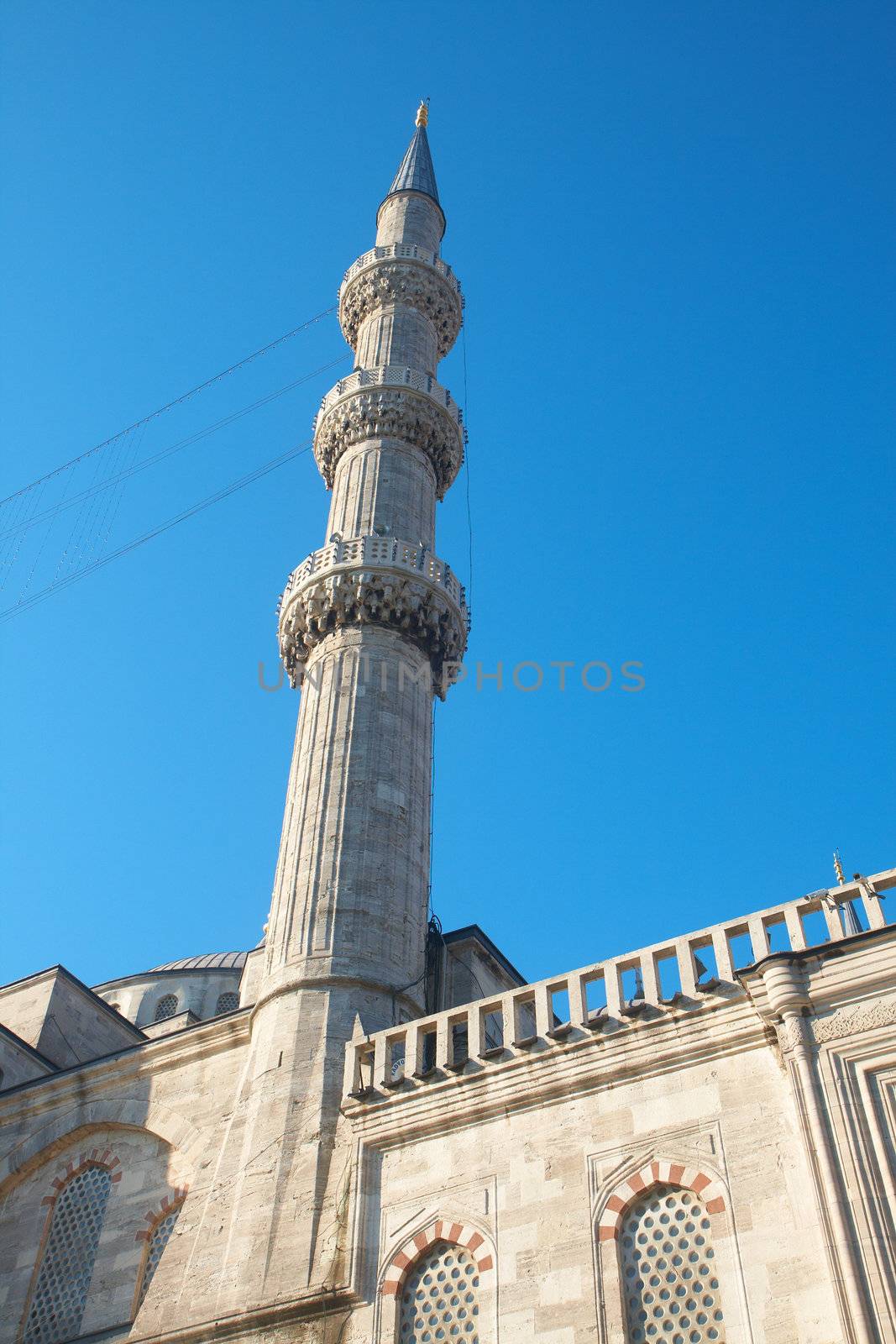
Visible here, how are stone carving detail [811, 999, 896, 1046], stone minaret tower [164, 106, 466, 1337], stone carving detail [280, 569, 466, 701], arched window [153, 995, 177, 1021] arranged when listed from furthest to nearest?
arched window [153, 995, 177, 1021]
stone carving detail [280, 569, 466, 701]
stone minaret tower [164, 106, 466, 1337]
stone carving detail [811, 999, 896, 1046]

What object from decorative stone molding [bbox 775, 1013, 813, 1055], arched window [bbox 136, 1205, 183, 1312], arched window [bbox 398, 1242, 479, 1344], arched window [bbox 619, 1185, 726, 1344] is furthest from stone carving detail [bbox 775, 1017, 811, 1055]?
arched window [bbox 136, 1205, 183, 1312]

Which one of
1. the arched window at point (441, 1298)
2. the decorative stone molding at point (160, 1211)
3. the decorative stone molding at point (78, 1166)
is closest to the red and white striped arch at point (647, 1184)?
the arched window at point (441, 1298)

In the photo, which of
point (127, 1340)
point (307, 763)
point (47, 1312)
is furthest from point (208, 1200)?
point (307, 763)

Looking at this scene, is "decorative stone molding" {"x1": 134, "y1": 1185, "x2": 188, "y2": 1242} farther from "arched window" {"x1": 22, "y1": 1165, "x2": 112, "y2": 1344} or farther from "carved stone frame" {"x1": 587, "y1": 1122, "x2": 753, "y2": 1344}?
"carved stone frame" {"x1": 587, "y1": 1122, "x2": 753, "y2": 1344}

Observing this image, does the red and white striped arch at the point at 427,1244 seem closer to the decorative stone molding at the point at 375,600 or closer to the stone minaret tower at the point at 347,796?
the stone minaret tower at the point at 347,796

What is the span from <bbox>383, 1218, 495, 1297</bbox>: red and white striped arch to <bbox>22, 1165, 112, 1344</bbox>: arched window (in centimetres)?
499

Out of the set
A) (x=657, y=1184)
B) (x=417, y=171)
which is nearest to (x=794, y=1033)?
(x=657, y=1184)

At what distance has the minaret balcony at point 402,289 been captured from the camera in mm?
24938

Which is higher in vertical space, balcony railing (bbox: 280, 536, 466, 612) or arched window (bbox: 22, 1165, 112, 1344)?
balcony railing (bbox: 280, 536, 466, 612)

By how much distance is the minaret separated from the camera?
52.4ft

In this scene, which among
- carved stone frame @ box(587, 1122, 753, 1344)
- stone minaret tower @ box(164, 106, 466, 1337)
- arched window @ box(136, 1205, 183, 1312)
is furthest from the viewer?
arched window @ box(136, 1205, 183, 1312)

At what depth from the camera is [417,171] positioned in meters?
29.3

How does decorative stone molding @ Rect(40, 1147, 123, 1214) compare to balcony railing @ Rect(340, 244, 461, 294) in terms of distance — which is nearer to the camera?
decorative stone molding @ Rect(40, 1147, 123, 1214)

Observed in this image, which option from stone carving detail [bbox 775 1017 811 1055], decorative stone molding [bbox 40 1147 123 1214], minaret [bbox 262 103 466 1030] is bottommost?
stone carving detail [bbox 775 1017 811 1055]
